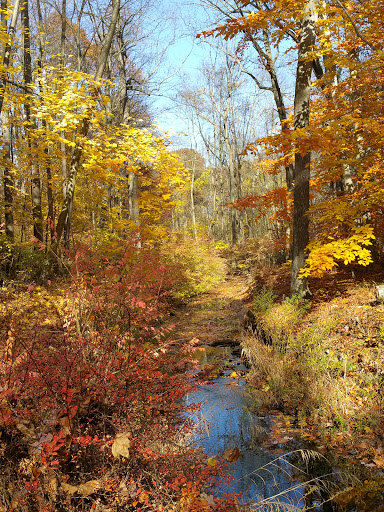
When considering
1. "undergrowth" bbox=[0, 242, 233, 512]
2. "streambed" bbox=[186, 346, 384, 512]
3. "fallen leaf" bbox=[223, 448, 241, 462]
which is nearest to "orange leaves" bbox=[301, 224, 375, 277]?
"streambed" bbox=[186, 346, 384, 512]

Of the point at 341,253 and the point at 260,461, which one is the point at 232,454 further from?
the point at 341,253

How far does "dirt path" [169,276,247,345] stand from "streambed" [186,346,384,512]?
6.00 ft

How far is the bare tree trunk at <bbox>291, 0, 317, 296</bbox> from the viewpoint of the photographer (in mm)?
7141

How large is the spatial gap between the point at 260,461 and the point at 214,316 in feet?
24.0

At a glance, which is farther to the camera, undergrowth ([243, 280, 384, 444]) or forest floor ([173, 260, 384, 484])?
undergrowth ([243, 280, 384, 444])

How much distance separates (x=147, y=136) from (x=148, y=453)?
8380mm

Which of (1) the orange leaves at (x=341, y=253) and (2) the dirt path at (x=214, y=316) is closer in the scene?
(1) the orange leaves at (x=341, y=253)

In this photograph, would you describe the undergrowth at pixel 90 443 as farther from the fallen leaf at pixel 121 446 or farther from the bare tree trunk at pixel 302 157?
the bare tree trunk at pixel 302 157

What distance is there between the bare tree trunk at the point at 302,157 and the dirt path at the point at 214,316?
2.49m

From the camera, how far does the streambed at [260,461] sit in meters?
3.10

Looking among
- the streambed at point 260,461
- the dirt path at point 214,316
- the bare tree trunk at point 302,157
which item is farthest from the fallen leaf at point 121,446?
the bare tree trunk at point 302,157

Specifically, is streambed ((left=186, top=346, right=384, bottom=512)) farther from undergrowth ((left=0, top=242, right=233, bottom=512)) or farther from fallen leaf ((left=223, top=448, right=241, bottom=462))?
undergrowth ((left=0, top=242, right=233, bottom=512))

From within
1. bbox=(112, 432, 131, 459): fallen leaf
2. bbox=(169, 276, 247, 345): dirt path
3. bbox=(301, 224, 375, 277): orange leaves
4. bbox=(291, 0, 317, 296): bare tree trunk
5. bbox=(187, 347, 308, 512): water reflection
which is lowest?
bbox=(169, 276, 247, 345): dirt path

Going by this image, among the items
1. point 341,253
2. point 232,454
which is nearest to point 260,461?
point 232,454
